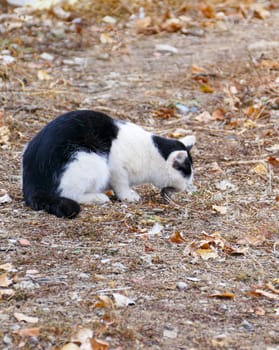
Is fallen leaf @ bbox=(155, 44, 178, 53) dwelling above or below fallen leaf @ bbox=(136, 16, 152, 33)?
below

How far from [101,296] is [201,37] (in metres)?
7.03

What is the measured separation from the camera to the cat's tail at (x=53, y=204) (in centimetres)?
535

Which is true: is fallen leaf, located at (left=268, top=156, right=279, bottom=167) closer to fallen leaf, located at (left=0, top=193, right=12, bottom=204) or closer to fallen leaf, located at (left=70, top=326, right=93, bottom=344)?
fallen leaf, located at (left=0, top=193, right=12, bottom=204)

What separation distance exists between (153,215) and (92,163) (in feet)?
1.77

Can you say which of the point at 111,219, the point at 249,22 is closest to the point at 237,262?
the point at 111,219

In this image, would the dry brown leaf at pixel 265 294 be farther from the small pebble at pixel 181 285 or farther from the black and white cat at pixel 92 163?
the black and white cat at pixel 92 163

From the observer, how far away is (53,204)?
5.41m

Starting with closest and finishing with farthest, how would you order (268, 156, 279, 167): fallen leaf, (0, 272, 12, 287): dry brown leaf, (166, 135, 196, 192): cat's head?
(0, 272, 12, 287): dry brown leaf
(166, 135, 196, 192): cat's head
(268, 156, 279, 167): fallen leaf

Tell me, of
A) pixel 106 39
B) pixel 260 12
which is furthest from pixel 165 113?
pixel 260 12

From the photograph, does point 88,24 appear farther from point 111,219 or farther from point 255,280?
point 255,280

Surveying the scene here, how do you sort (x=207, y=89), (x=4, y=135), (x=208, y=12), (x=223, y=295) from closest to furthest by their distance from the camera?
(x=223, y=295) < (x=4, y=135) < (x=207, y=89) < (x=208, y=12)

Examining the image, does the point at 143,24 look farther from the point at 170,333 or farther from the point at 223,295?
the point at 170,333

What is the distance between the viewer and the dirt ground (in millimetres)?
3955

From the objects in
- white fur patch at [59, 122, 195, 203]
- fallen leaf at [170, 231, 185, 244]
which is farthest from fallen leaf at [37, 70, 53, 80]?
fallen leaf at [170, 231, 185, 244]
